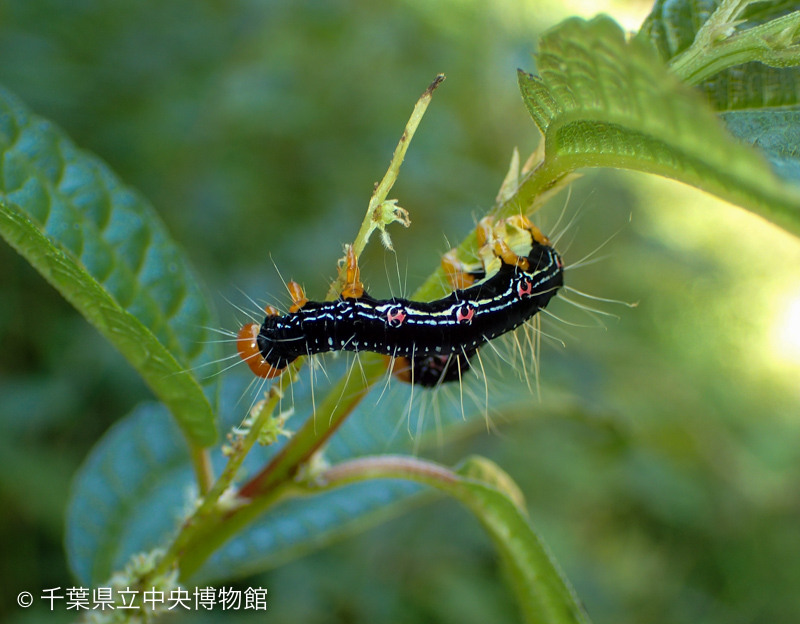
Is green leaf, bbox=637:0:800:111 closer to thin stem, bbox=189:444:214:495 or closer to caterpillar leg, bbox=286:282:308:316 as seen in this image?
caterpillar leg, bbox=286:282:308:316

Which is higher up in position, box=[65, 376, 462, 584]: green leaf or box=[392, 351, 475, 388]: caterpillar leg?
box=[392, 351, 475, 388]: caterpillar leg

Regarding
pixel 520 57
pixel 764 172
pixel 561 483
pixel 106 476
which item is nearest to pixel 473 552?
pixel 561 483

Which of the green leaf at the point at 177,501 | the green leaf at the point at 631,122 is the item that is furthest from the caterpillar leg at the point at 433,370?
the green leaf at the point at 631,122

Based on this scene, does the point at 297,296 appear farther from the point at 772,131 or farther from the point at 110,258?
the point at 772,131

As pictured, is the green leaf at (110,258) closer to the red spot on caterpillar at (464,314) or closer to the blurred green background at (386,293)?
the red spot on caterpillar at (464,314)

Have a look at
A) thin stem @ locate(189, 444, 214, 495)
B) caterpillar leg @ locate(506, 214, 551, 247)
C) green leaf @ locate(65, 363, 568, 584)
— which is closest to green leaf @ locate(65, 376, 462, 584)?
green leaf @ locate(65, 363, 568, 584)

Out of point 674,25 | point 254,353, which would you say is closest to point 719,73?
point 674,25
